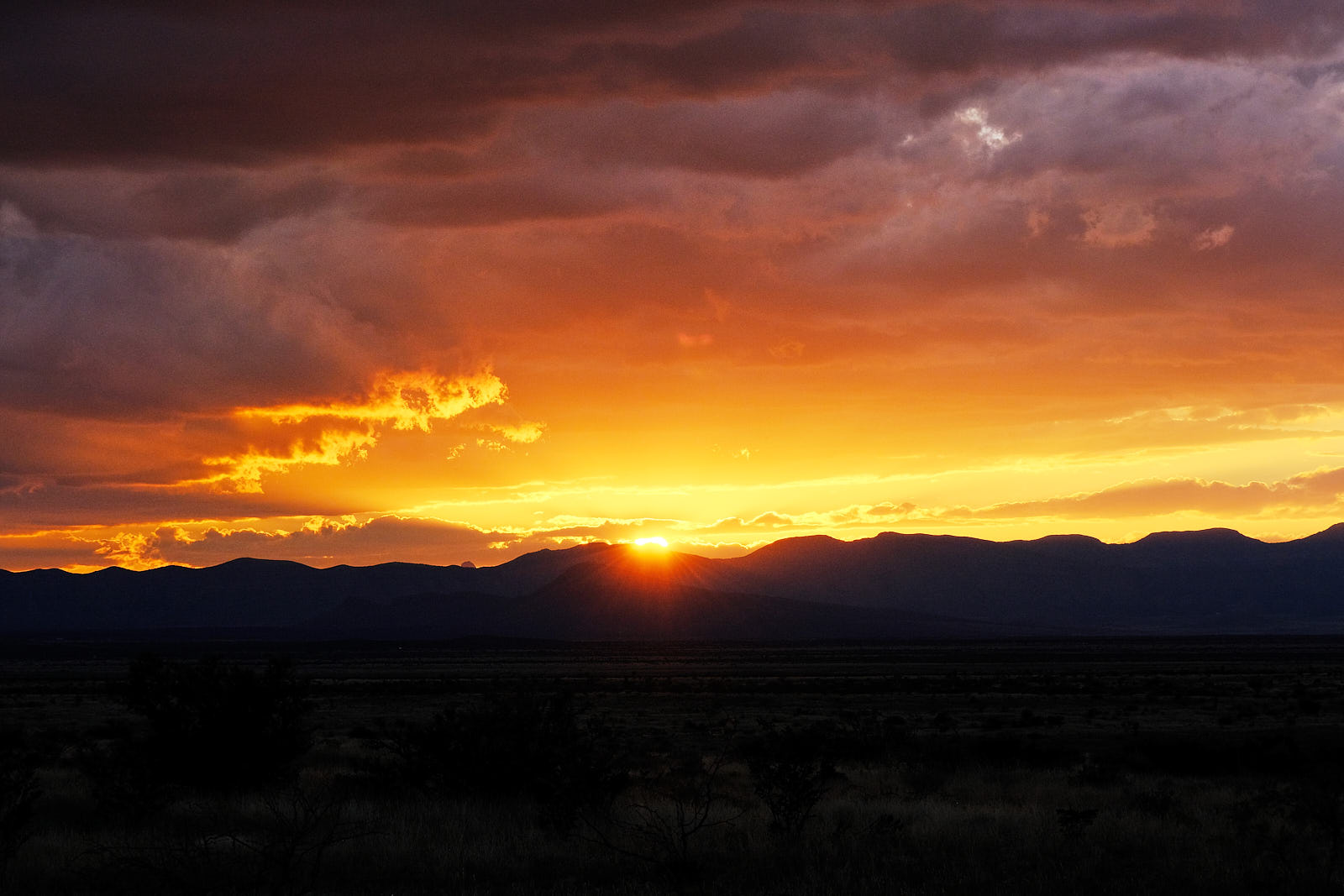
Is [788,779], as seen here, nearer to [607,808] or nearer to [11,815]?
[607,808]

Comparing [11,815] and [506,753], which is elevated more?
[11,815]

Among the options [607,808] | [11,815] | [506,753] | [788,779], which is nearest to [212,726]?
[506,753]

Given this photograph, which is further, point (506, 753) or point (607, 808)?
point (506, 753)

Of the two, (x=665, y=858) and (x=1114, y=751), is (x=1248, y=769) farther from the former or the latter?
(x=665, y=858)

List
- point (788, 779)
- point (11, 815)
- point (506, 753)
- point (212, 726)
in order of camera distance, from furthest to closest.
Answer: point (212, 726) → point (506, 753) → point (788, 779) → point (11, 815)

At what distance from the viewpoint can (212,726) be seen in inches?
816

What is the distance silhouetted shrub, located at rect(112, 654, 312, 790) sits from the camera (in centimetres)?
2047

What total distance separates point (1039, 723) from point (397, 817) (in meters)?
36.1

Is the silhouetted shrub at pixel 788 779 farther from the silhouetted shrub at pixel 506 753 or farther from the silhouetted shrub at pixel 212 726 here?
the silhouetted shrub at pixel 212 726


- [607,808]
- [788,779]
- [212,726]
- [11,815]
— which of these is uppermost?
[212,726]

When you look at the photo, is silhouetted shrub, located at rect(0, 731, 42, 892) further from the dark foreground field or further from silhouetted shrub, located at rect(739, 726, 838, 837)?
silhouetted shrub, located at rect(739, 726, 838, 837)

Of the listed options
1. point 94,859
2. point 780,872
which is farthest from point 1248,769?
point 94,859

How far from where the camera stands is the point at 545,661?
5576 inches

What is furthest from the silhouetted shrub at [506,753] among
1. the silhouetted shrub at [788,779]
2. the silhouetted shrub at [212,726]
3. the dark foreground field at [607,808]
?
the silhouetted shrub at [788,779]
